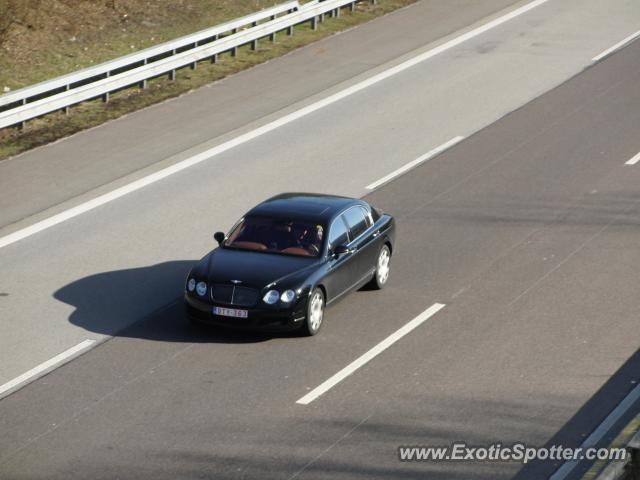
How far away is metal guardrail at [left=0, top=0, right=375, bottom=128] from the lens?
78.6 feet

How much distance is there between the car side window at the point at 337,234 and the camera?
51.5 feet

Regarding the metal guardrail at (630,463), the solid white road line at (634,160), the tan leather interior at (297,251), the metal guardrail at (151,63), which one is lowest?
the solid white road line at (634,160)

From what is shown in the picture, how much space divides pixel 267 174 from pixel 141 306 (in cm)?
621

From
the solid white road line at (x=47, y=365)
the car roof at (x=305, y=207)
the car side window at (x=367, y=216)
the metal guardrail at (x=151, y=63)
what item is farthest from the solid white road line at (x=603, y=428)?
the metal guardrail at (x=151, y=63)

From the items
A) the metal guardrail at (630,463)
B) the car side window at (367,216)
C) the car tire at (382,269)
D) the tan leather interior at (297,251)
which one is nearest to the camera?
the metal guardrail at (630,463)

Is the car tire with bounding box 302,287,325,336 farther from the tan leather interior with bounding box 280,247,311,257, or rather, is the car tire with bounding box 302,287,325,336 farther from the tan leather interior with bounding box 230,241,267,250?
the tan leather interior with bounding box 230,241,267,250

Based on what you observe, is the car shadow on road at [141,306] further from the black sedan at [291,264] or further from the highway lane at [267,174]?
the black sedan at [291,264]

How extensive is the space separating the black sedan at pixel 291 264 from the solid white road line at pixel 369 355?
0.90 meters

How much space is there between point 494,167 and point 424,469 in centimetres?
1145

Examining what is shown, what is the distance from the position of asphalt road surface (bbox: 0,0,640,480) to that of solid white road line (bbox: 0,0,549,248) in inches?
7.6

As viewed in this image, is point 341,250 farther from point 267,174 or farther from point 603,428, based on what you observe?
point 267,174

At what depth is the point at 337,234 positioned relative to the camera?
52.0ft

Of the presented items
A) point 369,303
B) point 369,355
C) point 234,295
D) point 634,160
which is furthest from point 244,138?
point 369,355

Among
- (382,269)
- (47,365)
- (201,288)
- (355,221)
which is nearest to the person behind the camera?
(47,365)
